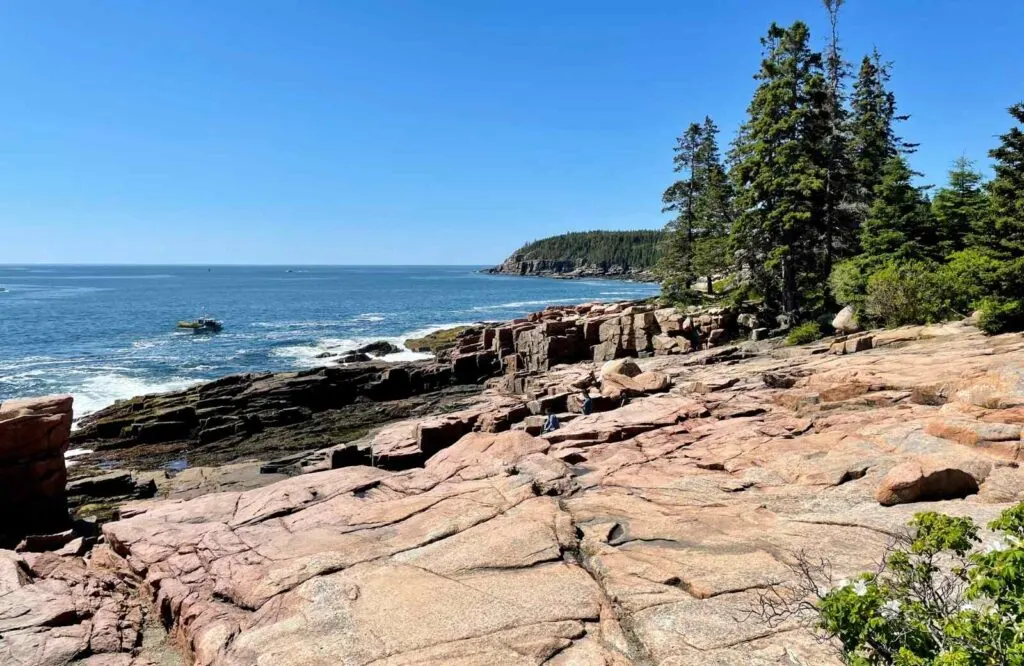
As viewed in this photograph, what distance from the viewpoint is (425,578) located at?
30.0ft

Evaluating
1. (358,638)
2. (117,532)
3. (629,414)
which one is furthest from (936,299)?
(117,532)

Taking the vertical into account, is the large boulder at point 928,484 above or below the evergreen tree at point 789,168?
below

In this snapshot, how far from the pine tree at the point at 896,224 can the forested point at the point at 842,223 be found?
8 centimetres

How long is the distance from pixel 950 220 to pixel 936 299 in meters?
15.6

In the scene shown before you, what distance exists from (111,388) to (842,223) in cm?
4976

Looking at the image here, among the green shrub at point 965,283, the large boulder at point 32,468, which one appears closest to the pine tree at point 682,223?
the green shrub at point 965,283

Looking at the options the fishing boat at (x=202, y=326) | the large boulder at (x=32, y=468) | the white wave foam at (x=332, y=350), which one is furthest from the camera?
the fishing boat at (x=202, y=326)

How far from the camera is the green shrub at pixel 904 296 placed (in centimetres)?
2789

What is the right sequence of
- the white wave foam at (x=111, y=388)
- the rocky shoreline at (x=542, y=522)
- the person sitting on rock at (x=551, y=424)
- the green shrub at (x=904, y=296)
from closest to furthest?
1. the rocky shoreline at (x=542, y=522)
2. the person sitting on rock at (x=551, y=424)
3. the green shrub at (x=904, y=296)
4. the white wave foam at (x=111, y=388)

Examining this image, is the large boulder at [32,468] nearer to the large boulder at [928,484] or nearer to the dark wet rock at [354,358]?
the large boulder at [928,484]

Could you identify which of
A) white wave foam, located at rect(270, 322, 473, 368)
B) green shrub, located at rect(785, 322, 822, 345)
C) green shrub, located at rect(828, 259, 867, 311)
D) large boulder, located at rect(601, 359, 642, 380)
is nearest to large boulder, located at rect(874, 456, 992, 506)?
large boulder, located at rect(601, 359, 642, 380)

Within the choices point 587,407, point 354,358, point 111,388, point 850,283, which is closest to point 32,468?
point 587,407

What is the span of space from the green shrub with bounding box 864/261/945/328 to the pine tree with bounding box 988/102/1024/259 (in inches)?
122

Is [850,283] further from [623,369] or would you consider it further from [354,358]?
[354,358]
